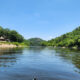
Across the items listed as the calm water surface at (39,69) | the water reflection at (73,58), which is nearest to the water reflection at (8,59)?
the calm water surface at (39,69)

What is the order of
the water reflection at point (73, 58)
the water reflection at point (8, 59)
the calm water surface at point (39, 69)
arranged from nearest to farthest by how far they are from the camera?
the calm water surface at point (39, 69)
the water reflection at point (73, 58)
the water reflection at point (8, 59)

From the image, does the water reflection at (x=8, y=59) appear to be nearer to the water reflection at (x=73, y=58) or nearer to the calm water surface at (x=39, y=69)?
the calm water surface at (x=39, y=69)

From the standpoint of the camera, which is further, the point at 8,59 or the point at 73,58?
the point at 73,58

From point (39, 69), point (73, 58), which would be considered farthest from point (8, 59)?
point (73, 58)

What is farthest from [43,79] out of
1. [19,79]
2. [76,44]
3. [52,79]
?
[76,44]

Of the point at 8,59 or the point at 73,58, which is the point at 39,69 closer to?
the point at 8,59

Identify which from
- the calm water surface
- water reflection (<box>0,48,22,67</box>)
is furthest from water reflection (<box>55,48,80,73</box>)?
water reflection (<box>0,48,22,67</box>)

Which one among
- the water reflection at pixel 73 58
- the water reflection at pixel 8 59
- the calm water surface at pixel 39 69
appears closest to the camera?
the calm water surface at pixel 39 69

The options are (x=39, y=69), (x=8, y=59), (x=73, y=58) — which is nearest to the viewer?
(x=39, y=69)

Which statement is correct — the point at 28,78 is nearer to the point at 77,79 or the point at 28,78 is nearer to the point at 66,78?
the point at 66,78

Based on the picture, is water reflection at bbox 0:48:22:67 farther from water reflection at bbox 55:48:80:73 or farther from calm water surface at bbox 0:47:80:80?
water reflection at bbox 55:48:80:73

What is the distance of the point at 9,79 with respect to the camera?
12281mm

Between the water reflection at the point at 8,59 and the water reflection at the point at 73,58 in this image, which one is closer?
the water reflection at the point at 73,58

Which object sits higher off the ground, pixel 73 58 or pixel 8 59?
pixel 8 59
